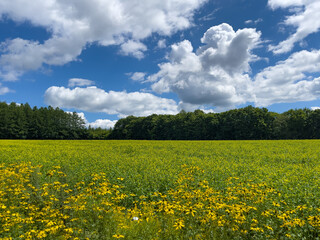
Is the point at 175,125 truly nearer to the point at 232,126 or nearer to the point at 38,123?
the point at 232,126

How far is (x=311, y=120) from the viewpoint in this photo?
218 feet

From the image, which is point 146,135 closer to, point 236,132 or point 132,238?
point 236,132

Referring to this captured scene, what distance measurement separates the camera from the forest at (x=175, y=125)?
6912 centimetres

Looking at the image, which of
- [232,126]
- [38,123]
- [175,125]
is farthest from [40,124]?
[232,126]

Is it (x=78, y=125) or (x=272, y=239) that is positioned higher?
(x=78, y=125)

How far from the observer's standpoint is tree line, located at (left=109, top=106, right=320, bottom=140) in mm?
68375

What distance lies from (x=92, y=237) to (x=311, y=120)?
3054 inches

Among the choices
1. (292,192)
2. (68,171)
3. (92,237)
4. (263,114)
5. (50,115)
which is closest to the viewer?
(92,237)

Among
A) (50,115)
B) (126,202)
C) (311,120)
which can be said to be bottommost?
(126,202)

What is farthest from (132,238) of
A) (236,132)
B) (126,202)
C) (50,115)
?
(50,115)

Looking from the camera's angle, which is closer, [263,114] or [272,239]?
[272,239]

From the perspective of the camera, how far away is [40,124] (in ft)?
275

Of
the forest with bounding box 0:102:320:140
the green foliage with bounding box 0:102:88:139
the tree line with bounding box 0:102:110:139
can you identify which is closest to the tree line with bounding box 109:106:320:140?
the forest with bounding box 0:102:320:140

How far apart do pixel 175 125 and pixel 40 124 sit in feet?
170
